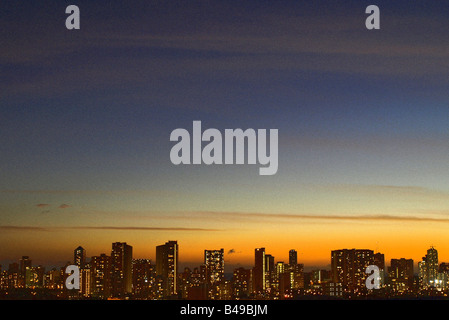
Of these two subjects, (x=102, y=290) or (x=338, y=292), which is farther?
(x=338, y=292)

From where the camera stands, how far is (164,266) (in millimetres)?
181375

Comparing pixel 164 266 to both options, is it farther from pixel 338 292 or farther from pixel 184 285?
pixel 338 292
